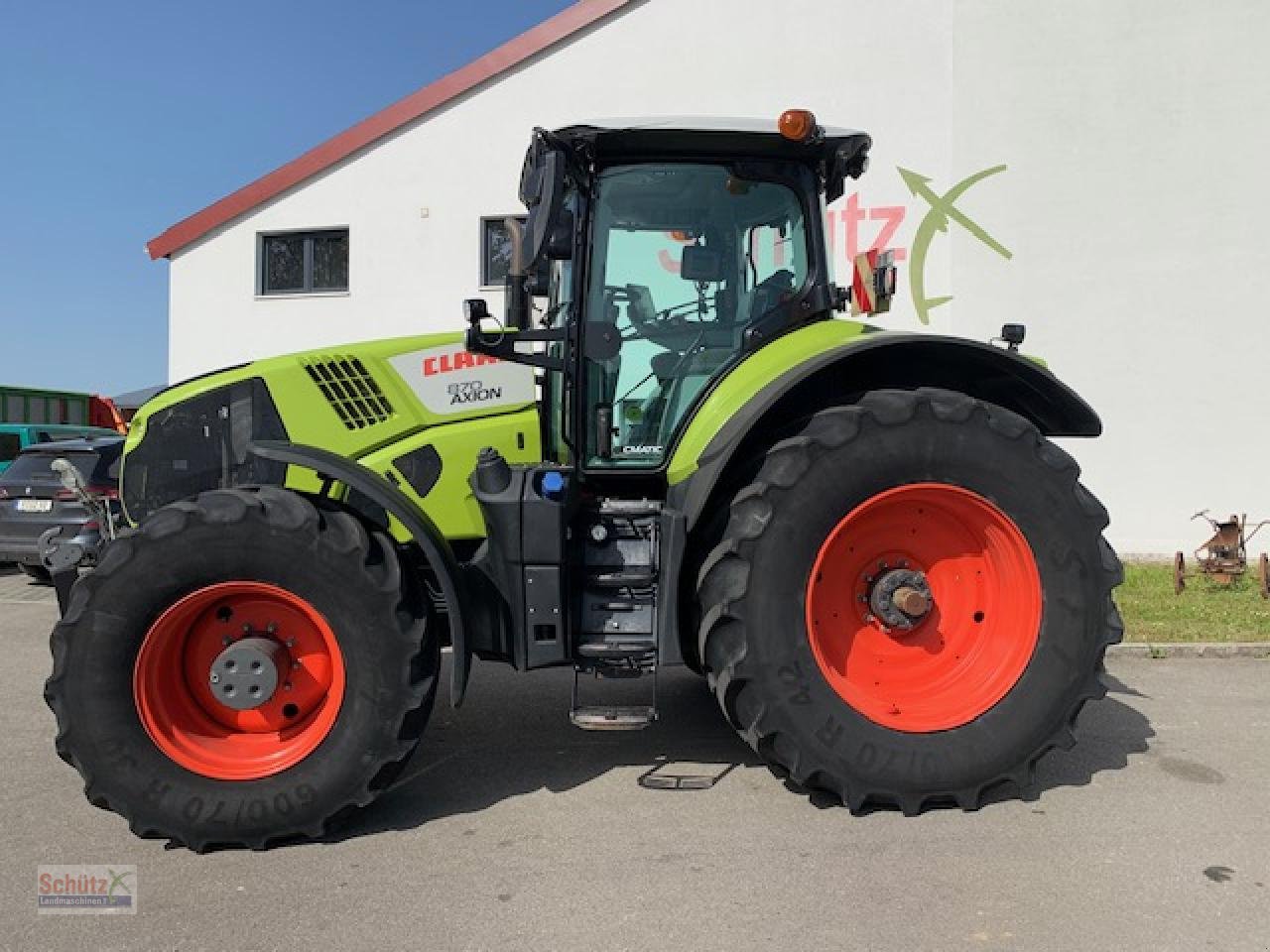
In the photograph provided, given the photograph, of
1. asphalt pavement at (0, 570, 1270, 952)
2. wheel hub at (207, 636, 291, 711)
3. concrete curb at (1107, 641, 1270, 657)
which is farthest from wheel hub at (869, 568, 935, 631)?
concrete curb at (1107, 641, 1270, 657)

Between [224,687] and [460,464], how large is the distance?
1147mm

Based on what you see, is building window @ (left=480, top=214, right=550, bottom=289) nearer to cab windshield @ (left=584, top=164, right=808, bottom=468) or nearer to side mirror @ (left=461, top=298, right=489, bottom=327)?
cab windshield @ (left=584, top=164, right=808, bottom=468)

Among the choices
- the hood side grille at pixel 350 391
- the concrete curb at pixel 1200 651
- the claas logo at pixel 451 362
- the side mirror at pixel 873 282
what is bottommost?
the concrete curb at pixel 1200 651

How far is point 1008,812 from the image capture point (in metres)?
3.15

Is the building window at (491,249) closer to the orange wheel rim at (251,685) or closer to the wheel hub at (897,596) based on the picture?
the orange wheel rim at (251,685)

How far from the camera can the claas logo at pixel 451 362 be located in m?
3.58

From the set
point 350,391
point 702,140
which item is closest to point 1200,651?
point 702,140

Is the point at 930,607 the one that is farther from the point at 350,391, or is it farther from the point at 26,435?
the point at 26,435

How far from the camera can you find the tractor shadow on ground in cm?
328

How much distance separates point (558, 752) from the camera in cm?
380

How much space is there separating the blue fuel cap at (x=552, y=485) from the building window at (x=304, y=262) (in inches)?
319

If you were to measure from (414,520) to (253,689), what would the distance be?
768 millimetres

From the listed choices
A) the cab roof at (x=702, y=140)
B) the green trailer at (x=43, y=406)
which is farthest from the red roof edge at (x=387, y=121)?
the green trailer at (x=43, y=406)

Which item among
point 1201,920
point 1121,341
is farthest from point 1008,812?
point 1121,341
